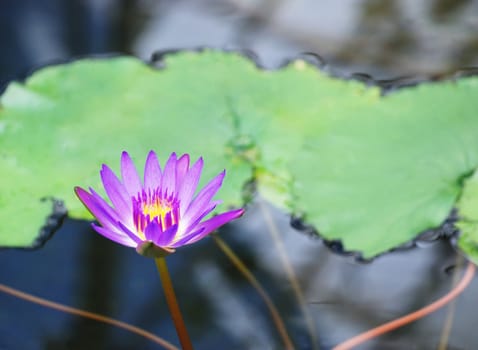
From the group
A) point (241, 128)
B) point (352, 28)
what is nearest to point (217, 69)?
point (241, 128)

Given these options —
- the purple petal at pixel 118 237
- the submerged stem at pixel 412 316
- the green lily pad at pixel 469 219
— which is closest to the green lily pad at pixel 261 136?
the green lily pad at pixel 469 219

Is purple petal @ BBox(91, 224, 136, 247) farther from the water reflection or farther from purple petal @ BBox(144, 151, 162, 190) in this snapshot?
the water reflection

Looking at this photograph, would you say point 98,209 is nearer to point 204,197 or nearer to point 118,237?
point 118,237

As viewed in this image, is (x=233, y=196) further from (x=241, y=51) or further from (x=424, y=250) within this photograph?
(x=241, y=51)

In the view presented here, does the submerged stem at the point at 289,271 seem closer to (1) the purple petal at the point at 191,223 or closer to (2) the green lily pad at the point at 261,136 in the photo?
(2) the green lily pad at the point at 261,136

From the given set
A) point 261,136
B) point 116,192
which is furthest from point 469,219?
point 116,192

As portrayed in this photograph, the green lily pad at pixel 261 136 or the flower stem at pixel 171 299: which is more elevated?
the green lily pad at pixel 261 136
